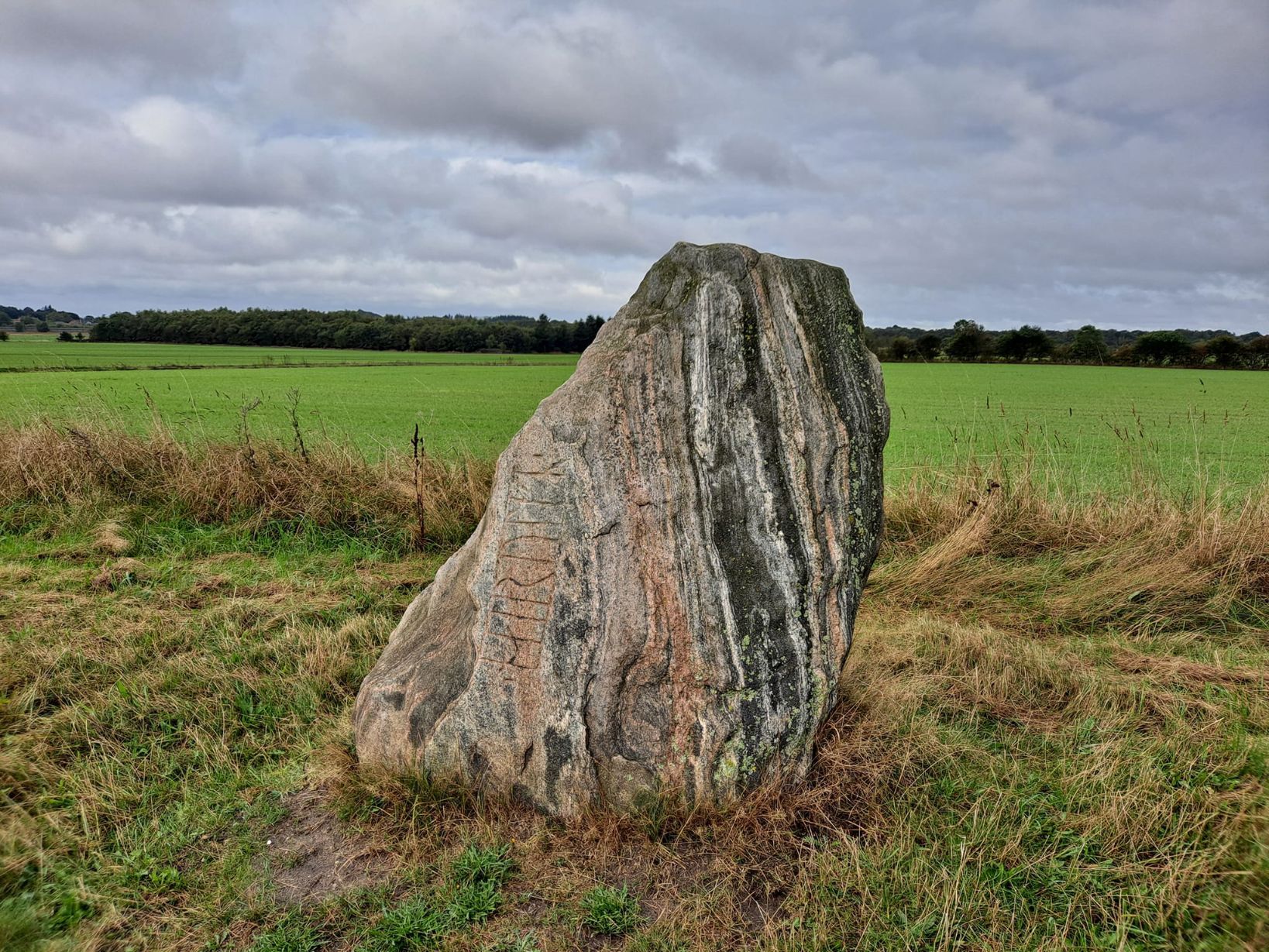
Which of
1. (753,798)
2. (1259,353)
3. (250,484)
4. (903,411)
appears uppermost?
(1259,353)

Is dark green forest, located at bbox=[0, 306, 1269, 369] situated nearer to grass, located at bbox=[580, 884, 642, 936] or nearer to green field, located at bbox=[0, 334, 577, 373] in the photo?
green field, located at bbox=[0, 334, 577, 373]

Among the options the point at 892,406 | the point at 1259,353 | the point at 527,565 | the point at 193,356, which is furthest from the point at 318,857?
the point at 1259,353

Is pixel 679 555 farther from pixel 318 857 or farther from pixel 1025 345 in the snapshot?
pixel 1025 345

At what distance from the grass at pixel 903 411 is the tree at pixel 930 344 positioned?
23.7 feet

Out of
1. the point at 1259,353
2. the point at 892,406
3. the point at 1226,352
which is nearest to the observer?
the point at 892,406

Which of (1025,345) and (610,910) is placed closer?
(610,910)

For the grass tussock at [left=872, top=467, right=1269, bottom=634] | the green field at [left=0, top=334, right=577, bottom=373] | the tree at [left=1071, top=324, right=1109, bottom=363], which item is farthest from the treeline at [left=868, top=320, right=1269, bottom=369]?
the grass tussock at [left=872, top=467, right=1269, bottom=634]

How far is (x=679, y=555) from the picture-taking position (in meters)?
3.50

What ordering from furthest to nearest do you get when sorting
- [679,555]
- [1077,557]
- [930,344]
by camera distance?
[930,344] < [1077,557] < [679,555]

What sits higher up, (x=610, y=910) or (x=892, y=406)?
(x=892, y=406)

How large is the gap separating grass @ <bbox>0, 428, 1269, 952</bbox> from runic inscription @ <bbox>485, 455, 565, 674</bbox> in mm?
771

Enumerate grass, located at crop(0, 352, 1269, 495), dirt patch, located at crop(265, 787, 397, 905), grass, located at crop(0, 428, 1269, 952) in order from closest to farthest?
1. grass, located at crop(0, 428, 1269, 952)
2. dirt patch, located at crop(265, 787, 397, 905)
3. grass, located at crop(0, 352, 1269, 495)

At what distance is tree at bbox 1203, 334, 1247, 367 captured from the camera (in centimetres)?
4850

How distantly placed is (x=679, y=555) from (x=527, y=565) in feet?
2.23
